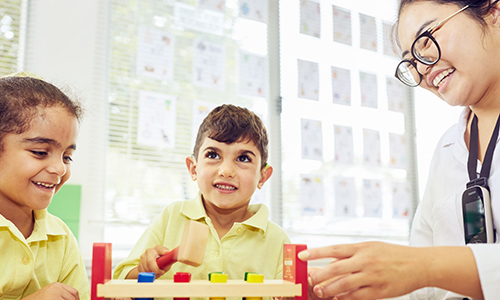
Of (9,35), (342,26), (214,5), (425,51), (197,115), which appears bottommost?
(425,51)

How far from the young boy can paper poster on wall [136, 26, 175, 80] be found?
3.01 ft

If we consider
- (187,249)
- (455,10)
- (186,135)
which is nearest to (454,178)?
(455,10)

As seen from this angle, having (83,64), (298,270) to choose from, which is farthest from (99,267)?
(83,64)

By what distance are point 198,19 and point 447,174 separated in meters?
1.58

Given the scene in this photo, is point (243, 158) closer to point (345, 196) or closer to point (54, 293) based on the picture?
point (54, 293)

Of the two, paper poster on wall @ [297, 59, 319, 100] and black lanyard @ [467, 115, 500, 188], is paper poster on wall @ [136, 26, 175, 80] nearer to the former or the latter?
paper poster on wall @ [297, 59, 319, 100]

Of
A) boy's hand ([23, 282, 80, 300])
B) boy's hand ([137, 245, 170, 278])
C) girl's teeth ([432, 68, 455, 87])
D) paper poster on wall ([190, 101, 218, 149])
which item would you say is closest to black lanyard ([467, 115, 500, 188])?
girl's teeth ([432, 68, 455, 87])

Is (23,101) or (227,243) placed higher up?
(23,101)

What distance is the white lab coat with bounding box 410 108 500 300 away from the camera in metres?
0.95

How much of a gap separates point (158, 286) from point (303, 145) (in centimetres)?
191

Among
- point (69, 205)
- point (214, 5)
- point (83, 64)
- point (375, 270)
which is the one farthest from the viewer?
point (214, 5)

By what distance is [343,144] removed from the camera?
8.85 feet

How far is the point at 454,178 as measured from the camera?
1.07m

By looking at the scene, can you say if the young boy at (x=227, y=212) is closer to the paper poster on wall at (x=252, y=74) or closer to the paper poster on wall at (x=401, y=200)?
the paper poster on wall at (x=252, y=74)
